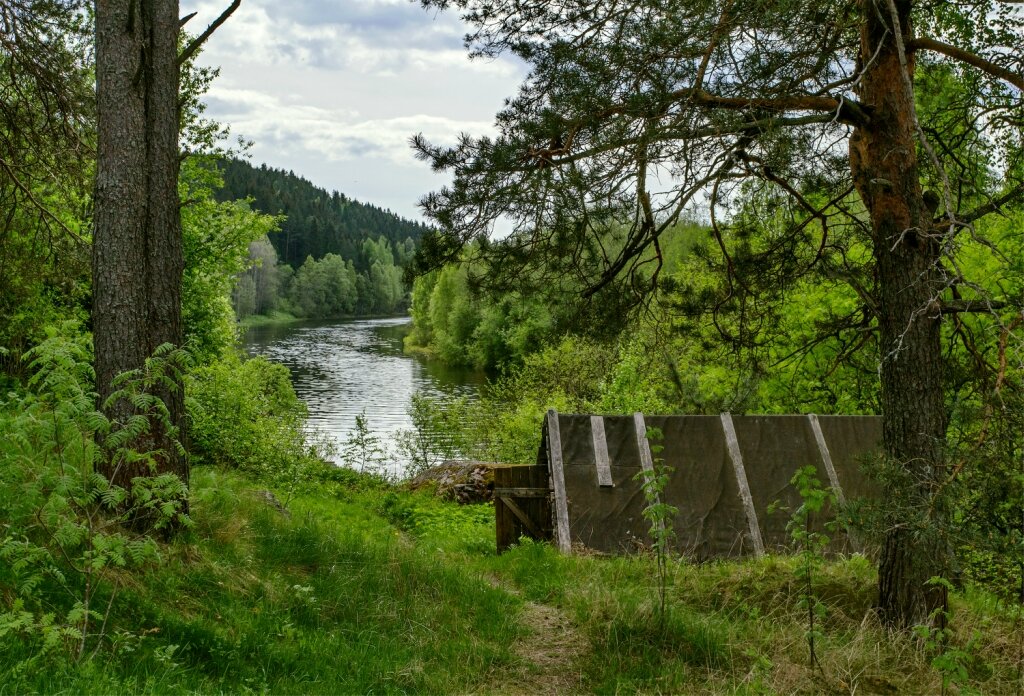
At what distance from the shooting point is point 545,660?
4.86 meters

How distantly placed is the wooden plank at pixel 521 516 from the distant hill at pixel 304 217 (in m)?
78.0

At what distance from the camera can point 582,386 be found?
998 inches

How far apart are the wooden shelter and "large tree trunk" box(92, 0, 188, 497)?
4.37m

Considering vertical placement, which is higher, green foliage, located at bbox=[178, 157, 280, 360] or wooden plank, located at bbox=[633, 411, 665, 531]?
green foliage, located at bbox=[178, 157, 280, 360]

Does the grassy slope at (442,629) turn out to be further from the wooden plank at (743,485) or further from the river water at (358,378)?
the river water at (358,378)

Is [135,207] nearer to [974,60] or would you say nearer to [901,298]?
[901,298]

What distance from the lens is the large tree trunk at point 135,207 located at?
542 centimetres

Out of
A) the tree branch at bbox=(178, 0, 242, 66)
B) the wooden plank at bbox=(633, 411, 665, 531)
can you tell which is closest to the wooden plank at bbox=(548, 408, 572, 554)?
the wooden plank at bbox=(633, 411, 665, 531)

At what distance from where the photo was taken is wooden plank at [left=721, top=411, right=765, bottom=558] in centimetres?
832

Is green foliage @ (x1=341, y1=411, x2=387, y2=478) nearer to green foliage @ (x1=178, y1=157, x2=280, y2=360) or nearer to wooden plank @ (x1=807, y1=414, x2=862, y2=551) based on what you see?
green foliage @ (x1=178, y1=157, x2=280, y2=360)

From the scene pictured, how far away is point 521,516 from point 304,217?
11580 centimetres

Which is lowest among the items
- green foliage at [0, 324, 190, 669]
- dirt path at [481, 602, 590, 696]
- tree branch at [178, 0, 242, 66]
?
dirt path at [481, 602, 590, 696]

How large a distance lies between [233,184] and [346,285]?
807 inches

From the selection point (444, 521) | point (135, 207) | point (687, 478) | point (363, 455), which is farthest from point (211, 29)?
point (363, 455)
